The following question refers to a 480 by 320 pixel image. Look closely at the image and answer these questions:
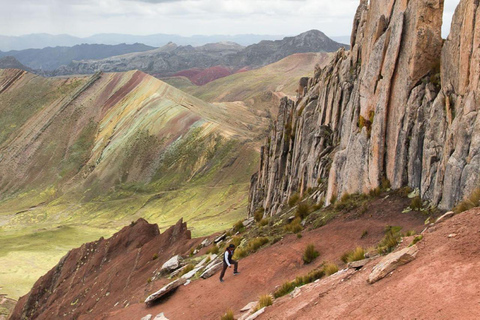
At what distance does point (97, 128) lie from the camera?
412 feet

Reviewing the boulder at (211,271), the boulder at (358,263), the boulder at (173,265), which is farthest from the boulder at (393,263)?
the boulder at (173,265)

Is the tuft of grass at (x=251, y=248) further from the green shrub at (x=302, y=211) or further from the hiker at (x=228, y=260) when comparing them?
the green shrub at (x=302, y=211)

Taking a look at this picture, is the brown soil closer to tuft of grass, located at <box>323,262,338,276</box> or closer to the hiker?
the hiker

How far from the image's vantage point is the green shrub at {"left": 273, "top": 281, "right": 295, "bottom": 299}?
15031 millimetres

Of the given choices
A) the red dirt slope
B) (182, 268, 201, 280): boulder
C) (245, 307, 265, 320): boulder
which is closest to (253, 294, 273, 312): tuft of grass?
(245, 307, 265, 320): boulder

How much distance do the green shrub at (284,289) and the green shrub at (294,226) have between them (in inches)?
264

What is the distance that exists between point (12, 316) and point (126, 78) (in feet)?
366

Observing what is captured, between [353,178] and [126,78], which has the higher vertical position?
[126,78]

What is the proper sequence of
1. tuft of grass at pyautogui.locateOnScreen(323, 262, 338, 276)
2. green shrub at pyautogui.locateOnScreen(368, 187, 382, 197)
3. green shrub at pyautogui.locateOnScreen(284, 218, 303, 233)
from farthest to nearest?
green shrub at pyautogui.locateOnScreen(284, 218, 303, 233) < green shrub at pyautogui.locateOnScreen(368, 187, 382, 197) < tuft of grass at pyautogui.locateOnScreen(323, 262, 338, 276)

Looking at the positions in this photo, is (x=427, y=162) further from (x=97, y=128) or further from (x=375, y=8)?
(x=97, y=128)

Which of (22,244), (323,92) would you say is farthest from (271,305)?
(22,244)

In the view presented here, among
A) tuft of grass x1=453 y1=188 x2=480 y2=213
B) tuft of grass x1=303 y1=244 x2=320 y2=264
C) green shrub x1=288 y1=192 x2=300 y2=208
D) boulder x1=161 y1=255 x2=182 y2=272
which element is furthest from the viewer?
green shrub x1=288 y1=192 x2=300 y2=208

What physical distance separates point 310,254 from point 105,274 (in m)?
22.6

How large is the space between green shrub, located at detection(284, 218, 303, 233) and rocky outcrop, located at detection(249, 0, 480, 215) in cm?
256
